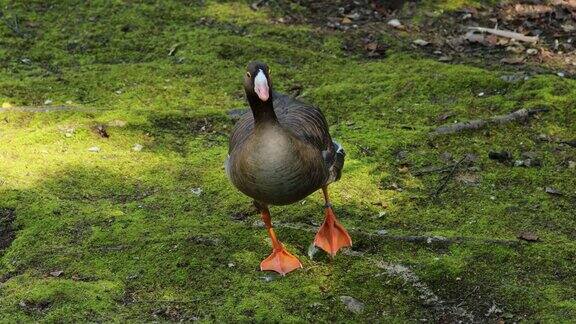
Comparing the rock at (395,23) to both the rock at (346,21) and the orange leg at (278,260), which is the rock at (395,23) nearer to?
the rock at (346,21)

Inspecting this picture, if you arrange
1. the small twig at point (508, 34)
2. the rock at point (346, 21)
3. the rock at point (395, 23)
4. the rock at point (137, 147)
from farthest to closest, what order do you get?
1. the rock at point (346, 21)
2. the rock at point (395, 23)
3. the small twig at point (508, 34)
4. the rock at point (137, 147)

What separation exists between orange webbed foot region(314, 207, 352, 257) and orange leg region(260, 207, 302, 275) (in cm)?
26

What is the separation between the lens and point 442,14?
11180mm

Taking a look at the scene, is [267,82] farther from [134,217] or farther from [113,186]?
[113,186]

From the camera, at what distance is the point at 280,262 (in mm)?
5910

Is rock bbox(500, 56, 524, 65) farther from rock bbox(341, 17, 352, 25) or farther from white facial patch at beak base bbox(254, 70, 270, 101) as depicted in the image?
white facial patch at beak base bbox(254, 70, 270, 101)

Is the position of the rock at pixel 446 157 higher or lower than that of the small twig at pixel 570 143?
lower

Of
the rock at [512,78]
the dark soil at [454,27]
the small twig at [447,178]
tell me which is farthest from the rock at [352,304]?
the dark soil at [454,27]

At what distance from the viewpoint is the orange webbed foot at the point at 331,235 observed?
609cm

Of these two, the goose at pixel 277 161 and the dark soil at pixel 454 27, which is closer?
the goose at pixel 277 161

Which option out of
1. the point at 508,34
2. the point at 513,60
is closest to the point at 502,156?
the point at 513,60

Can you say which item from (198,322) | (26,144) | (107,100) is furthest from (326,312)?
(107,100)

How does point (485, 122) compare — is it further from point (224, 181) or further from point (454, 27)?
point (454, 27)

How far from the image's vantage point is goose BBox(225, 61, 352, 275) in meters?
5.40
